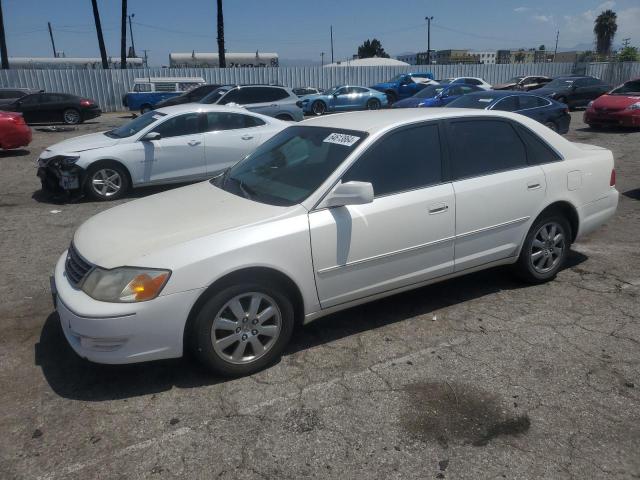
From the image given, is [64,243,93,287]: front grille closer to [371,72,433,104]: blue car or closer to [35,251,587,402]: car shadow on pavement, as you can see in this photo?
[35,251,587,402]: car shadow on pavement

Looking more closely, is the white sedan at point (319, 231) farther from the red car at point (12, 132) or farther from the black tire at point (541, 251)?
the red car at point (12, 132)

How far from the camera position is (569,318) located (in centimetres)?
427

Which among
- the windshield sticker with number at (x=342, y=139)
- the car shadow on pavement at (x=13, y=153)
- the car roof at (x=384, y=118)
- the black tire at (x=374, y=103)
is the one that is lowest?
the car shadow on pavement at (x=13, y=153)

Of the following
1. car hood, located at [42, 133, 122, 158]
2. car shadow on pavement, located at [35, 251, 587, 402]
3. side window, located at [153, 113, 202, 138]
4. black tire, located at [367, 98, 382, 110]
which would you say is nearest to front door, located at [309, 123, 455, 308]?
car shadow on pavement, located at [35, 251, 587, 402]

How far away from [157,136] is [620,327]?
685cm

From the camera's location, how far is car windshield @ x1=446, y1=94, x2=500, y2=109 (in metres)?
12.0

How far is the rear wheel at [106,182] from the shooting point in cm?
828

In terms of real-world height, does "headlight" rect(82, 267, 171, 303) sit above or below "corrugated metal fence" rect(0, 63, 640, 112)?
below

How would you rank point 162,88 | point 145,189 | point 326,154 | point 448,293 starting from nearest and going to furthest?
point 326,154, point 448,293, point 145,189, point 162,88

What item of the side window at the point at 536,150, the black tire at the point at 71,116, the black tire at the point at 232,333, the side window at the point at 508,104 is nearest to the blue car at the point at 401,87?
the black tire at the point at 71,116

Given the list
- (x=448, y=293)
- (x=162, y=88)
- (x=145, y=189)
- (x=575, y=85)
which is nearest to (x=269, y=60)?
(x=162, y=88)

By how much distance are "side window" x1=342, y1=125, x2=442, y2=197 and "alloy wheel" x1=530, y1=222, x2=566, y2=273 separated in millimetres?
1238

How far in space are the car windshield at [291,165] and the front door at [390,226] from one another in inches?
7.8

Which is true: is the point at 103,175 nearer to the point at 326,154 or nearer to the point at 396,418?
the point at 326,154
